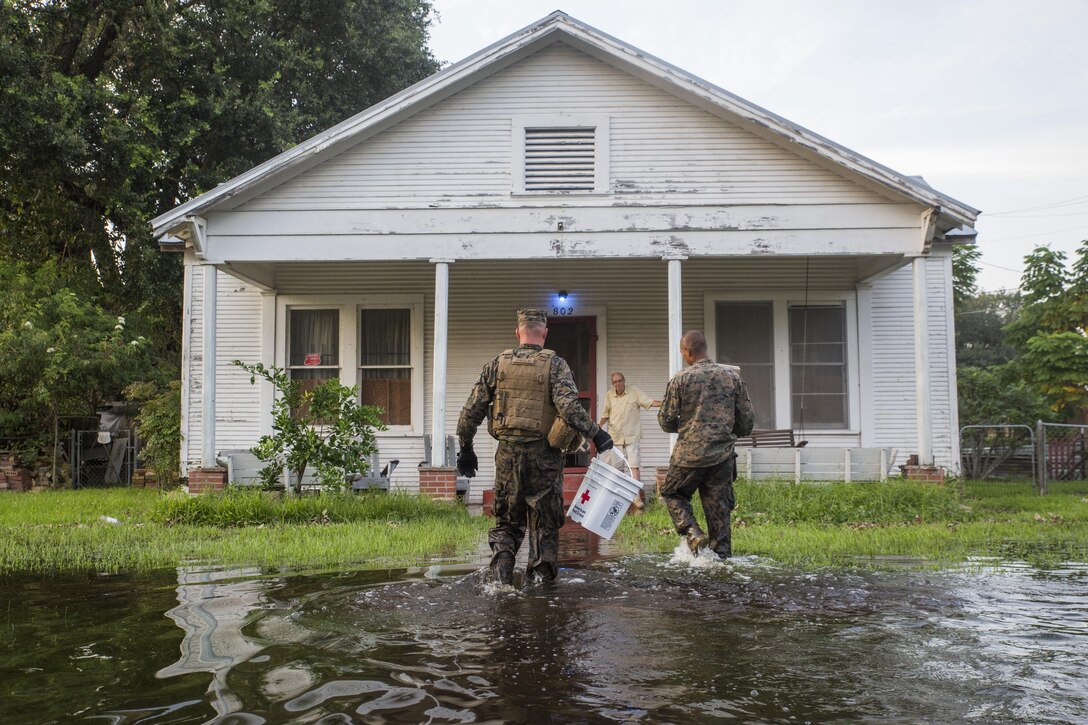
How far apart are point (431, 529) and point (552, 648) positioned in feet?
18.1

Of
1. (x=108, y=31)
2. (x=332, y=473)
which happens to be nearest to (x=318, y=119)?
(x=108, y=31)

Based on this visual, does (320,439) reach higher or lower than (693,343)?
lower

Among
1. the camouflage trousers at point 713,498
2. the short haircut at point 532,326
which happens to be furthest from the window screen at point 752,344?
the short haircut at point 532,326

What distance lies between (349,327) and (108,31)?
1068 centimetres

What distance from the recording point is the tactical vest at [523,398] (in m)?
6.78

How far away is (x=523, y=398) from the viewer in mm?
6832

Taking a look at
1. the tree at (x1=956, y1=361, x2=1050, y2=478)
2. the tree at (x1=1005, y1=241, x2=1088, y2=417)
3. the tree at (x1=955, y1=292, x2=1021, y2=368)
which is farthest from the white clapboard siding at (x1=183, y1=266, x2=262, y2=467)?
the tree at (x1=955, y1=292, x2=1021, y2=368)

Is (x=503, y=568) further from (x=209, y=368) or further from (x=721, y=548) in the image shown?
(x=209, y=368)

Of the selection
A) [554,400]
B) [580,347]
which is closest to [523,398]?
[554,400]

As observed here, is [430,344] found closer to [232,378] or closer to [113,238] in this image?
[232,378]

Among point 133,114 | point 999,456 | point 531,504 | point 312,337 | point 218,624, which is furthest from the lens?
point 999,456

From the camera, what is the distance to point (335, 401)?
1138 cm

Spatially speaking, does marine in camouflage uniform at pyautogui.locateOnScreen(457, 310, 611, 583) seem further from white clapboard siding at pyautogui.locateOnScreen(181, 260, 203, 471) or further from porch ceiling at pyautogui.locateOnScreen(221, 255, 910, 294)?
white clapboard siding at pyautogui.locateOnScreen(181, 260, 203, 471)

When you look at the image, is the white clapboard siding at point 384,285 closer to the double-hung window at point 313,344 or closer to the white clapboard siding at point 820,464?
the double-hung window at point 313,344
